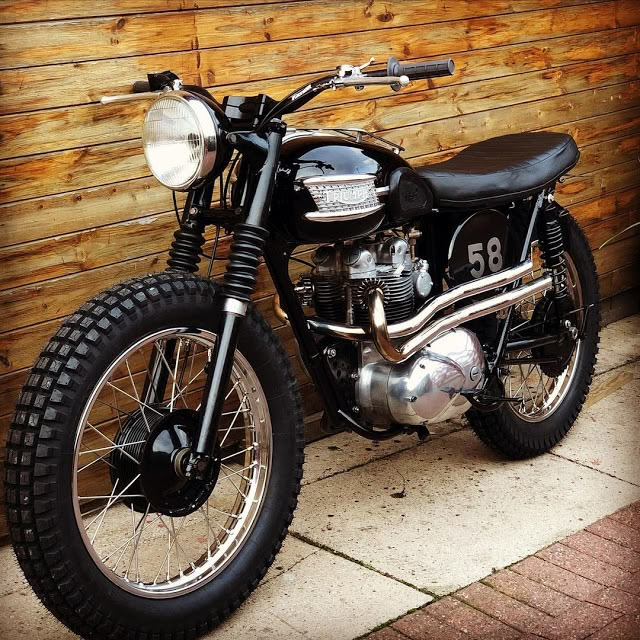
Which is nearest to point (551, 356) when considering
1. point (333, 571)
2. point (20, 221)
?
point (333, 571)

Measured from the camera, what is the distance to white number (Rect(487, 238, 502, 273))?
378 centimetres

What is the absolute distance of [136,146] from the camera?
11.7ft

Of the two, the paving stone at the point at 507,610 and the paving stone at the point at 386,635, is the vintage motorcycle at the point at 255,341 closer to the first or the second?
the paving stone at the point at 386,635

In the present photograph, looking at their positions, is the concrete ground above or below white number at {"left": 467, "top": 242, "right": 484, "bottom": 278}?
below

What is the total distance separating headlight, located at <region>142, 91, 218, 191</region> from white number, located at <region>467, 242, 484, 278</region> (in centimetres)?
115

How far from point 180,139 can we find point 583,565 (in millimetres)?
1695

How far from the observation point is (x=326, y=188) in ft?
10.2

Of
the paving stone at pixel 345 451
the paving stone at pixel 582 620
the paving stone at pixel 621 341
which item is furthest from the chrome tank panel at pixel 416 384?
the paving stone at pixel 621 341

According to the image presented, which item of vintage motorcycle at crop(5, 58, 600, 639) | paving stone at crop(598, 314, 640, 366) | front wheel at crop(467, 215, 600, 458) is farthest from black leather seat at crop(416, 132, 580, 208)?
paving stone at crop(598, 314, 640, 366)

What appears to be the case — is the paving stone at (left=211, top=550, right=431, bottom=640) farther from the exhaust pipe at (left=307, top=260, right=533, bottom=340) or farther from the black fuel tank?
the black fuel tank

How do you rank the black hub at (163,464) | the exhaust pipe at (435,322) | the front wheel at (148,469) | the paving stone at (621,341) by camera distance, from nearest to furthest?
the front wheel at (148,469)
the black hub at (163,464)
the exhaust pipe at (435,322)
the paving stone at (621,341)

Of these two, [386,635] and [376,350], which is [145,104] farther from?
[386,635]

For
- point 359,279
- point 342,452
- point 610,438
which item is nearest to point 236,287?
point 359,279

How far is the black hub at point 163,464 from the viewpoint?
2.81m
